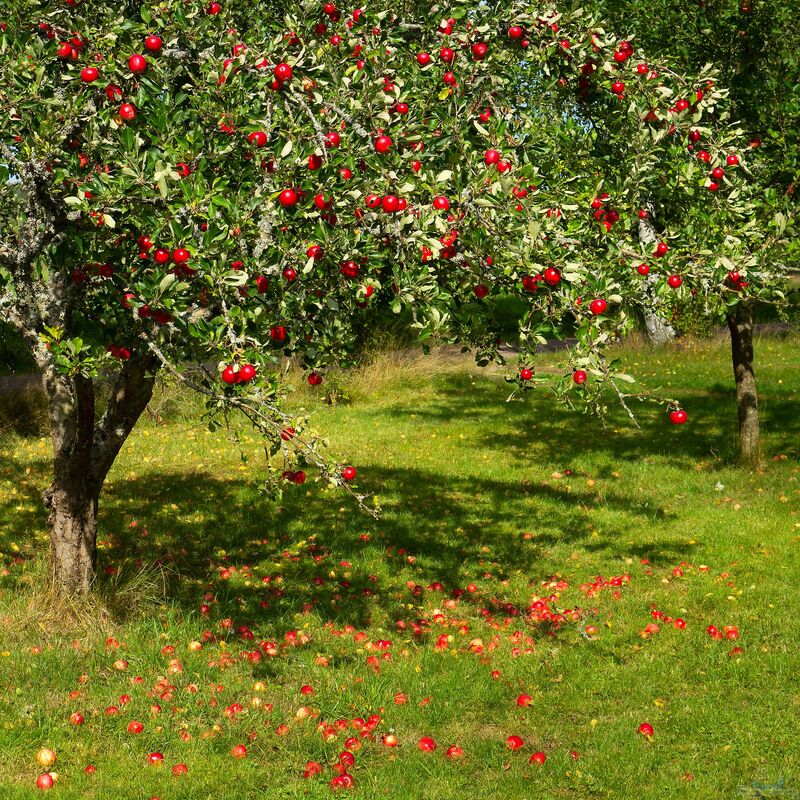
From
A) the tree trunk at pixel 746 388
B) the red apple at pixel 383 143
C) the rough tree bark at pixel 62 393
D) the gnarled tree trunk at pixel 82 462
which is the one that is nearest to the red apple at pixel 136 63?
the rough tree bark at pixel 62 393

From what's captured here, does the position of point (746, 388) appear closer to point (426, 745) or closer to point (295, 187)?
point (426, 745)

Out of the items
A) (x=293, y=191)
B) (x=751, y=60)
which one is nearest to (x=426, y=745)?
(x=293, y=191)

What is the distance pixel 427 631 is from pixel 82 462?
321 cm

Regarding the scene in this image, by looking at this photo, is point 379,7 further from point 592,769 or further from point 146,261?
point 592,769

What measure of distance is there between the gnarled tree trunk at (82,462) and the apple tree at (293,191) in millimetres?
52

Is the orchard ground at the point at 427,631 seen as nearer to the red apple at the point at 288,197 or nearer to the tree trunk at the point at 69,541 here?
the tree trunk at the point at 69,541

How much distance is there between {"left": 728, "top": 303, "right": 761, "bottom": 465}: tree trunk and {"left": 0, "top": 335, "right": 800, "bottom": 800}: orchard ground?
1.23ft

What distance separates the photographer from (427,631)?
8133 mm

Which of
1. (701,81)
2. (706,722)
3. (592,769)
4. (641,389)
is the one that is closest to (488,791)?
(592,769)

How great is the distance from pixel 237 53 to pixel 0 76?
150 cm

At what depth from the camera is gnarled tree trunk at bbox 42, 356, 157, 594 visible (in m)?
7.84

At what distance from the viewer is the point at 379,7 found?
8156 mm

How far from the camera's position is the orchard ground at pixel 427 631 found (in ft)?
20.2

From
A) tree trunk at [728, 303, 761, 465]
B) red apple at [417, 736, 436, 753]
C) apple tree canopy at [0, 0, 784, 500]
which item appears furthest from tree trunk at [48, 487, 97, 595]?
tree trunk at [728, 303, 761, 465]
